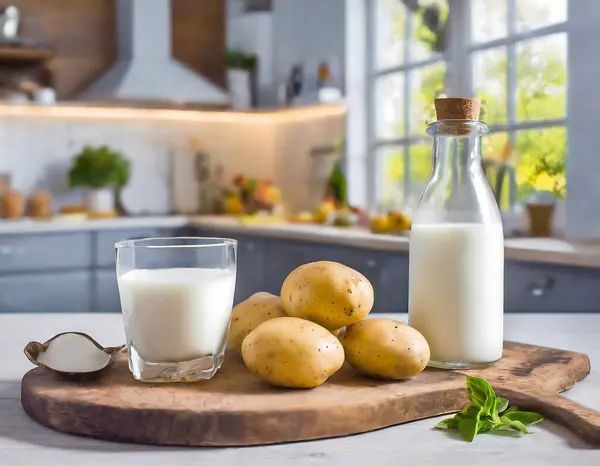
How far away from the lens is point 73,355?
846 mm

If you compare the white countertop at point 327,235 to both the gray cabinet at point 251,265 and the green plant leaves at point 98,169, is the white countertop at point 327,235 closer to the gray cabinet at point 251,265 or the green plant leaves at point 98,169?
the gray cabinet at point 251,265

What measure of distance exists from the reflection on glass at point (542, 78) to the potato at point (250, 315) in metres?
2.39

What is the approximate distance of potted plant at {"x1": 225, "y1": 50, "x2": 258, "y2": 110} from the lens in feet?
16.0

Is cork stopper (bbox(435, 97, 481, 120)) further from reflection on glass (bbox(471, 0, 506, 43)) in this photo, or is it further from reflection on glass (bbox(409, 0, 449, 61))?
reflection on glass (bbox(409, 0, 449, 61))

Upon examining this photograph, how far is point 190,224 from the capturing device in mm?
4227

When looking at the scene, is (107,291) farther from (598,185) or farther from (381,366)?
(381,366)

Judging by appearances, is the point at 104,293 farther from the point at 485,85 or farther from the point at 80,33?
the point at 485,85

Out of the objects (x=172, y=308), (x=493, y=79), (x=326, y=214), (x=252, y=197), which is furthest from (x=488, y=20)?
(x=172, y=308)

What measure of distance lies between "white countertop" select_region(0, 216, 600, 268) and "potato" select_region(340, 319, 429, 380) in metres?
1.50

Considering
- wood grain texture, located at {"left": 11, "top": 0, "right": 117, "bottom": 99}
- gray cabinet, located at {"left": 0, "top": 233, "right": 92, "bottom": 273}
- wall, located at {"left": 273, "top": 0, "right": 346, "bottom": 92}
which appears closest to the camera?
gray cabinet, located at {"left": 0, "top": 233, "right": 92, "bottom": 273}

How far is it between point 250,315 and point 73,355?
0.64 ft

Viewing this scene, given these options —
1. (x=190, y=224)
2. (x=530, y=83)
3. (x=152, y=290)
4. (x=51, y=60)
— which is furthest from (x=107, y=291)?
(x=152, y=290)

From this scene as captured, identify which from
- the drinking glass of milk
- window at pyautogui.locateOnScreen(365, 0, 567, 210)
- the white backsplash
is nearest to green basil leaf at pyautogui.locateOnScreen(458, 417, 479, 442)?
the drinking glass of milk

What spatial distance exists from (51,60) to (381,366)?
171 inches
